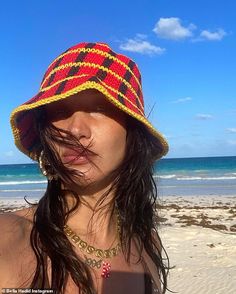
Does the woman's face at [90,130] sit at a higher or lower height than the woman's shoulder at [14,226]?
higher

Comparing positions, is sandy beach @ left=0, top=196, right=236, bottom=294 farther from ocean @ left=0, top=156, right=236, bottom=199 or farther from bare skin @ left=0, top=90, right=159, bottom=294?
ocean @ left=0, top=156, right=236, bottom=199

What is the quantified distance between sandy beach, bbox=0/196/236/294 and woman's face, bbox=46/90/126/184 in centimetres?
100

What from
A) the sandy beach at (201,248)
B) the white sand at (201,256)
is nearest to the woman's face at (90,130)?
the sandy beach at (201,248)

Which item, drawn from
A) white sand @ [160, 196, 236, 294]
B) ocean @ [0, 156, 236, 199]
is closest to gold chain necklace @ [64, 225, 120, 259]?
ocean @ [0, 156, 236, 199]

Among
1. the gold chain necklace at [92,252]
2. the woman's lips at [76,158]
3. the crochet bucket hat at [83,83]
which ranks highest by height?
the crochet bucket hat at [83,83]

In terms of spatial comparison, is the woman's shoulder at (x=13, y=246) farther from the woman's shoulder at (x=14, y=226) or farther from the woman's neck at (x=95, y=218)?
the woman's neck at (x=95, y=218)

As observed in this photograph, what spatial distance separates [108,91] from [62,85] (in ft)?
0.65

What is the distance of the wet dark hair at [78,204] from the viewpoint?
61.7 inches

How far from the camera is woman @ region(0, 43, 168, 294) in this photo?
156cm

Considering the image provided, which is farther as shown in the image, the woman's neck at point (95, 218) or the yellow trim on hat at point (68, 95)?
the woman's neck at point (95, 218)

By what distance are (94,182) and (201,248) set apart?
665 cm

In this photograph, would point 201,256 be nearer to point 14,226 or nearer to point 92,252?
point 92,252

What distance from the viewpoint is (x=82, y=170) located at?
1.70 m

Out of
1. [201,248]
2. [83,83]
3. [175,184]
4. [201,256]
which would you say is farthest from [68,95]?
[175,184]
